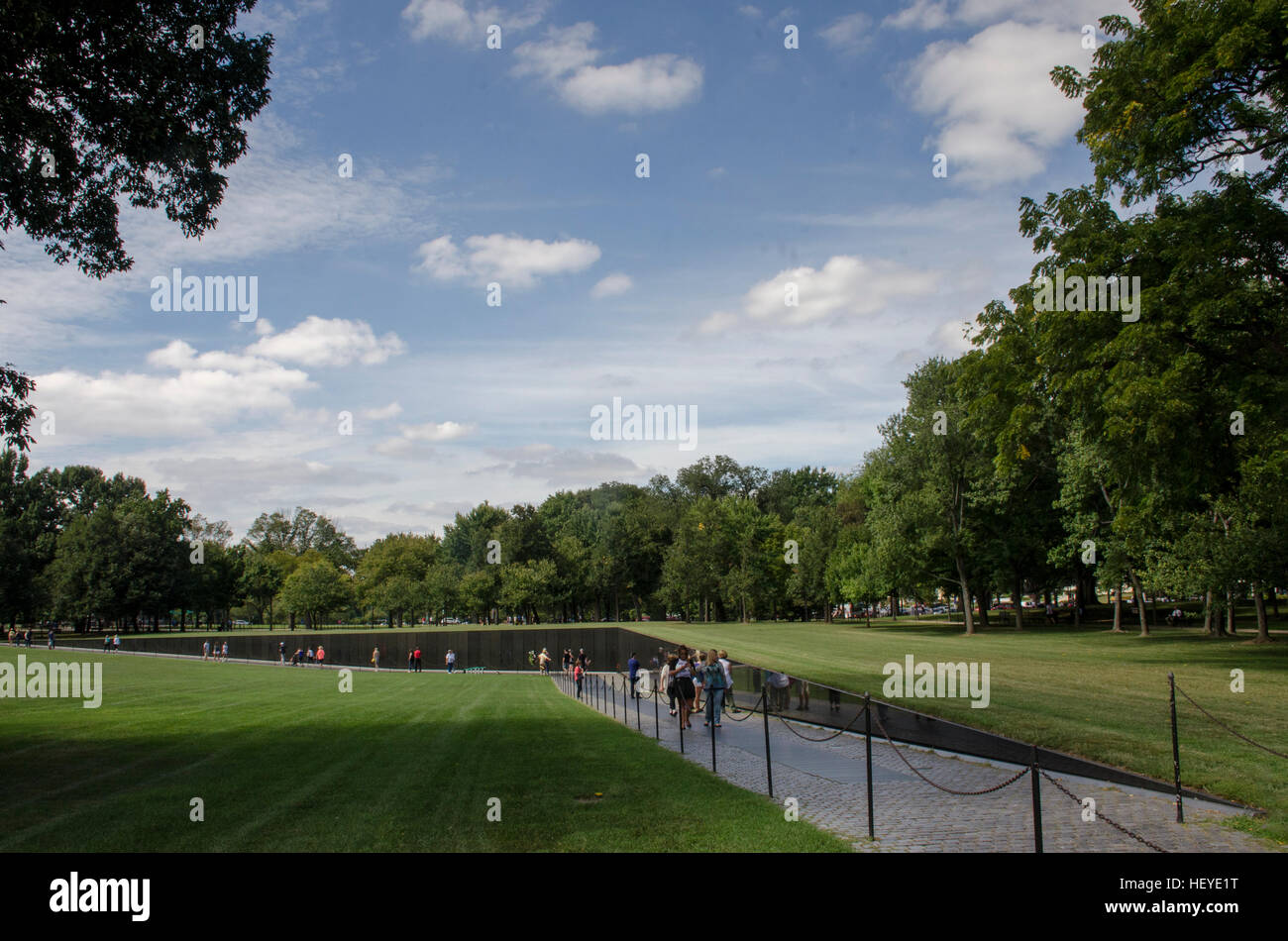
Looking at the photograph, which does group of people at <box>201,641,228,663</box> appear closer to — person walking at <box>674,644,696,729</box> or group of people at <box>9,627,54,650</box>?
group of people at <box>9,627,54,650</box>

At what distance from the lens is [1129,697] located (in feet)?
57.2

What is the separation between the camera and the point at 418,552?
107 m

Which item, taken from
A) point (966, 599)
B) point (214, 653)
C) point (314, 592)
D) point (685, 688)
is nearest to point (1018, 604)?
point (966, 599)

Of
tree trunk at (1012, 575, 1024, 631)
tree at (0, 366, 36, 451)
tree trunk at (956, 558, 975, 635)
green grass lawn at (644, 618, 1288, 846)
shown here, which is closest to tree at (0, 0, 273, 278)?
tree at (0, 366, 36, 451)

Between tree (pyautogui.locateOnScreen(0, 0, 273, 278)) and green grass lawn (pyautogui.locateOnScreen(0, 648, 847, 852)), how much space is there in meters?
7.98

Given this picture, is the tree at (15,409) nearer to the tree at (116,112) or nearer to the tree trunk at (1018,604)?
the tree at (116,112)

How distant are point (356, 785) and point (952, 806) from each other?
7782 mm

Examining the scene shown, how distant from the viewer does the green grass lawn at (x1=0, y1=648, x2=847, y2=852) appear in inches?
326

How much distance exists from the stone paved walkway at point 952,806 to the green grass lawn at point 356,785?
747 mm
